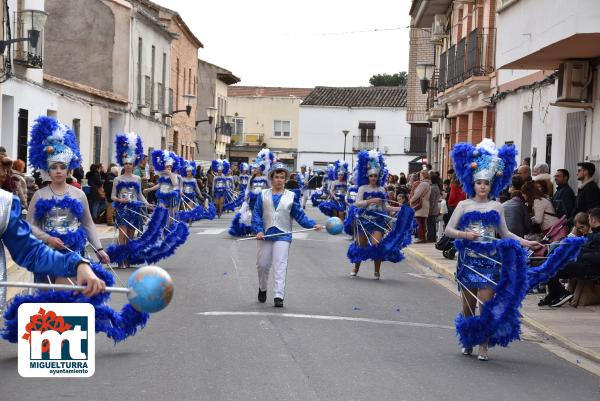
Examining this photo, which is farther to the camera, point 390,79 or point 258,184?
point 390,79

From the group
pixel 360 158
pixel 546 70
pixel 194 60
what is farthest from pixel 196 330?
pixel 194 60

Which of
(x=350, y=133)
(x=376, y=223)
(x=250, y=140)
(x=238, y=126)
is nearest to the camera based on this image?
(x=376, y=223)

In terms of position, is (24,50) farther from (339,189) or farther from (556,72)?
(556,72)

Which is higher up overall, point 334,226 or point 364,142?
point 364,142

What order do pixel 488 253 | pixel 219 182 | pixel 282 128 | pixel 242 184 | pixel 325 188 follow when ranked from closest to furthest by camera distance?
1. pixel 488 253
2. pixel 219 182
3. pixel 242 184
4. pixel 325 188
5. pixel 282 128

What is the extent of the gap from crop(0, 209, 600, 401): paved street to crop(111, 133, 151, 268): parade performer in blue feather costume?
2626 millimetres

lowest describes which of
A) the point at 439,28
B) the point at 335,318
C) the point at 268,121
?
the point at 335,318

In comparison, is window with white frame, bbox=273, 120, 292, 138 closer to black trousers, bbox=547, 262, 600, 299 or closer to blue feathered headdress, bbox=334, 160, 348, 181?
blue feathered headdress, bbox=334, 160, 348, 181

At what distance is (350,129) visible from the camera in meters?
Result: 87.0

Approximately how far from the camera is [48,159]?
10.4m

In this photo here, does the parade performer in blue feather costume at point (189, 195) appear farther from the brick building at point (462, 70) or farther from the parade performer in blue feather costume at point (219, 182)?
the brick building at point (462, 70)

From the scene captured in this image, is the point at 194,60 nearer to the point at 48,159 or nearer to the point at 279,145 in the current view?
the point at 279,145

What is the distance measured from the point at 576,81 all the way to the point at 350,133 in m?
67.2
